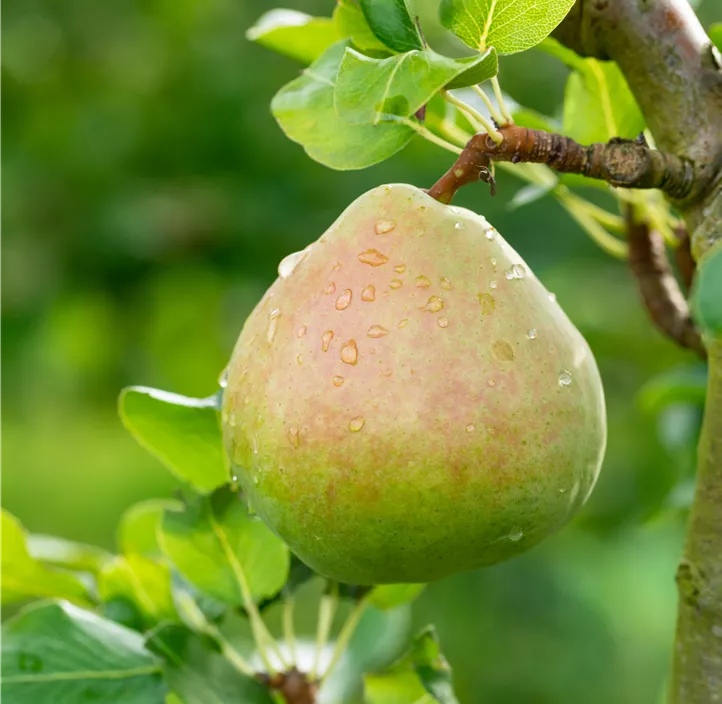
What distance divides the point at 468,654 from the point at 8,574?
6.64 ft

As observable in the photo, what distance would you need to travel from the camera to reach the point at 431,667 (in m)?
0.67

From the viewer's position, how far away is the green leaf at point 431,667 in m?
0.66

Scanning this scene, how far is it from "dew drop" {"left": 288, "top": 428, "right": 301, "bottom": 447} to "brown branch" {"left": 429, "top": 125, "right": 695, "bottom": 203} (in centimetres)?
16

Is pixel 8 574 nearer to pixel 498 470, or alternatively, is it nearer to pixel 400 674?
pixel 400 674

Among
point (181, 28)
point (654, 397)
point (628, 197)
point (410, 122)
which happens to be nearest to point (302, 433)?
point (410, 122)

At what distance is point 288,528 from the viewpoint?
571 millimetres

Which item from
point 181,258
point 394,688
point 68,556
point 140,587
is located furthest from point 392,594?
point 181,258

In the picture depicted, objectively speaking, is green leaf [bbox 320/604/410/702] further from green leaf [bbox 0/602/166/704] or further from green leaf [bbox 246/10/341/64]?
green leaf [bbox 246/10/341/64]

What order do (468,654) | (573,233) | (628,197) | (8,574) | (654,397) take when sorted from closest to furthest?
(8,574) → (628,197) → (654,397) → (468,654) → (573,233)

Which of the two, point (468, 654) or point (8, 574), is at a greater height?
point (8, 574)

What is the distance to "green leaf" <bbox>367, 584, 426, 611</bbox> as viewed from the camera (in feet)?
2.61

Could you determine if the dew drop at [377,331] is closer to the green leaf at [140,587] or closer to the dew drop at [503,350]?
the dew drop at [503,350]

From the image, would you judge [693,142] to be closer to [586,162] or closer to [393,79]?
[586,162]

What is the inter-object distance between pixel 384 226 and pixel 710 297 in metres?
0.24
